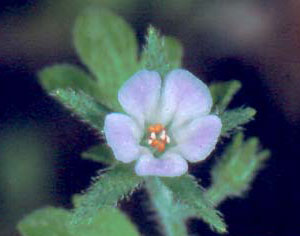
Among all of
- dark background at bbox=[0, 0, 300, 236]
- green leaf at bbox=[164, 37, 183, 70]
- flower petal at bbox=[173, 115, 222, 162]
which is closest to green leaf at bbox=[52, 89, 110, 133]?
flower petal at bbox=[173, 115, 222, 162]

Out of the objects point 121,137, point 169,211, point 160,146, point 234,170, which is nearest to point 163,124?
point 160,146

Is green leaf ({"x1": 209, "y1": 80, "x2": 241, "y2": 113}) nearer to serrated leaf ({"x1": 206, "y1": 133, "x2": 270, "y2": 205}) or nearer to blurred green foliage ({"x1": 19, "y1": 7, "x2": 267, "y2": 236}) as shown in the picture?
blurred green foliage ({"x1": 19, "y1": 7, "x2": 267, "y2": 236})

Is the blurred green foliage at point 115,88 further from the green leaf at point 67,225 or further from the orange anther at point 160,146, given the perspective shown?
the orange anther at point 160,146

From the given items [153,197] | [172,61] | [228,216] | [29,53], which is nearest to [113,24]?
[172,61]

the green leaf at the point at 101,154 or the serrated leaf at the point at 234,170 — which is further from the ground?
the green leaf at the point at 101,154

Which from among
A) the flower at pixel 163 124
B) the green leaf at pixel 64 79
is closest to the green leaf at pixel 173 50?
the green leaf at pixel 64 79

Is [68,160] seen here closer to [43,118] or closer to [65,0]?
[43,118]
